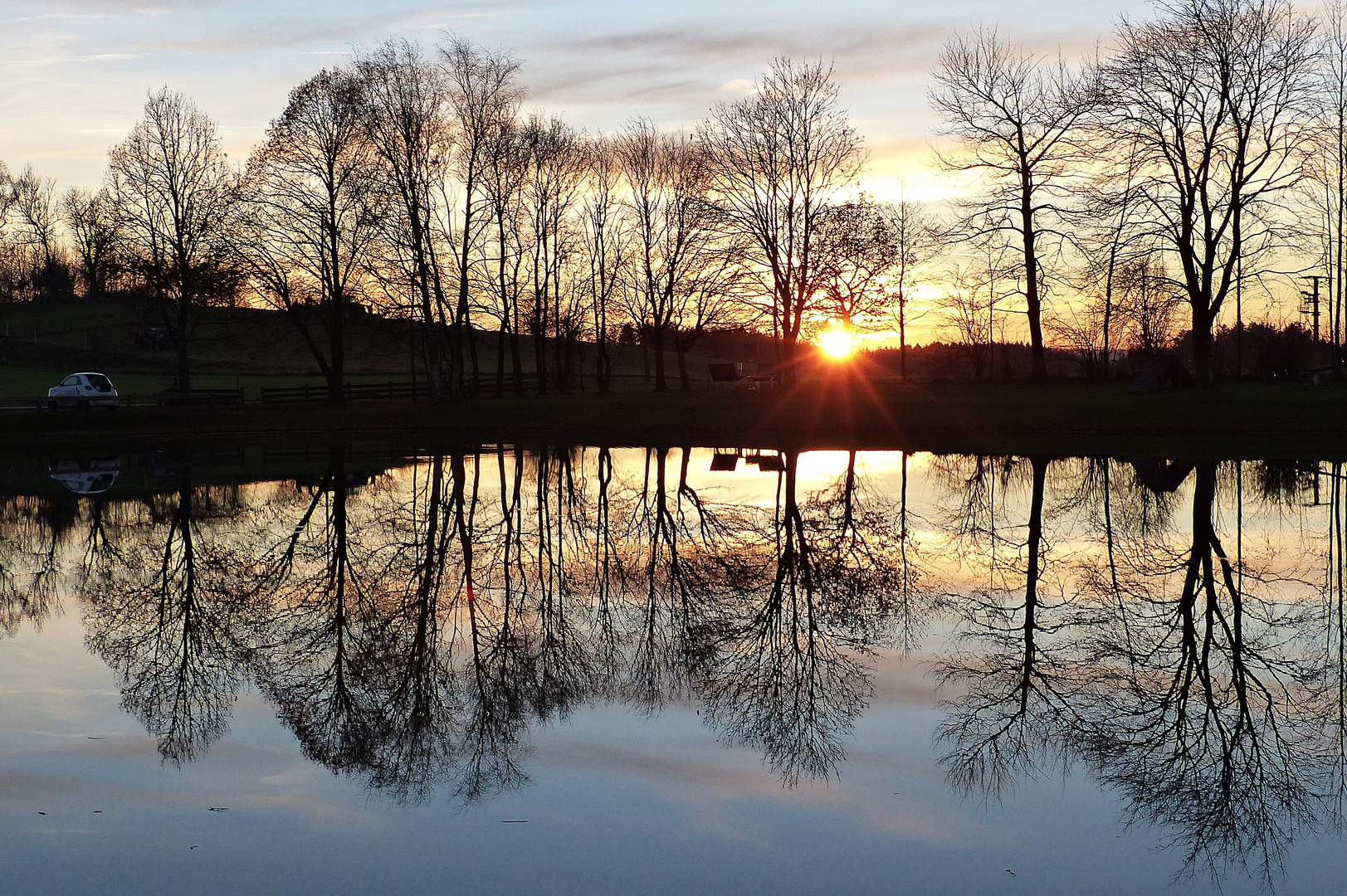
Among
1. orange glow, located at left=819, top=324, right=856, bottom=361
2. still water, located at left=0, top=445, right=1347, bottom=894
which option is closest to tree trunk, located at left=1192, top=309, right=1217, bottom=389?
still water, located at left=0, top=445, right=1347, bottom=894

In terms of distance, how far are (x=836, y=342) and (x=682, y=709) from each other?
6737 centimetres

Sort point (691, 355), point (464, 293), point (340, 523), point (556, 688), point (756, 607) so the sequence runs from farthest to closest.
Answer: point (691, 355) → point (464, 293) → point (340, 523) → point (756, 607) → point (556, 688)

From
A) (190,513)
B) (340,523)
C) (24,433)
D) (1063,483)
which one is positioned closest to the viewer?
(340,523)

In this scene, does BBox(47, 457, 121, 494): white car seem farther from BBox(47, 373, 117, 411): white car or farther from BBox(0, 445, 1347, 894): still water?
BBox(47, 373, 117, 411): white car

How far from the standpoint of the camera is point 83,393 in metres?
49.5

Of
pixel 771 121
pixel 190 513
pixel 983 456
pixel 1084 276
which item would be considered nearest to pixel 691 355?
pixel 771 121

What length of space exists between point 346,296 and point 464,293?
5923mm

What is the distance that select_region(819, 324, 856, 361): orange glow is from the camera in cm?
7144

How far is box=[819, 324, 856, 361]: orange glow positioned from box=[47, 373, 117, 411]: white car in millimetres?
41301

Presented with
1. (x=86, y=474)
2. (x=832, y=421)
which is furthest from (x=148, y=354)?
(x=832, y=421)

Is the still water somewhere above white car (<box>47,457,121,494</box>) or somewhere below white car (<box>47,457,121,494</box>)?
below

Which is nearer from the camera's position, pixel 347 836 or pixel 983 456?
pixel 347 836

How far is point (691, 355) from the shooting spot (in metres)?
155

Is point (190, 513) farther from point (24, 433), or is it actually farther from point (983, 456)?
point (24, 433)
